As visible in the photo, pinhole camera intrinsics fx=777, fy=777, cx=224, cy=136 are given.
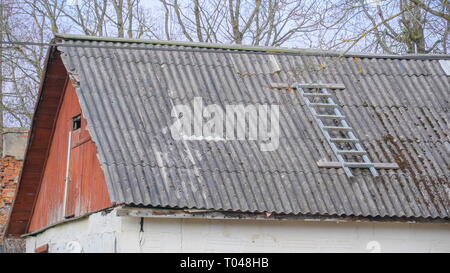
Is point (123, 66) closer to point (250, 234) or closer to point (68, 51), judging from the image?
point (68, 51)

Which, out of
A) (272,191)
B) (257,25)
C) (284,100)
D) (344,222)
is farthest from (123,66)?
(257,25)

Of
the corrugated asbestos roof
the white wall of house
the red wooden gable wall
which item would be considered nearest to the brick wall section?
the red wooden gable wall

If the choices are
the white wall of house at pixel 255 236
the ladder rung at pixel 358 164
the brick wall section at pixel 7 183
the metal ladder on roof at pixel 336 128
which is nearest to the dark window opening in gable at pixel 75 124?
the white wall of house at pixel 255 236

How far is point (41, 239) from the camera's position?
617 inches

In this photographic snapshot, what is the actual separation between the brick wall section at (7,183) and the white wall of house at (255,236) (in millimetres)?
7692

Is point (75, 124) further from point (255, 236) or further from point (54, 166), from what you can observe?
point (255, 236)

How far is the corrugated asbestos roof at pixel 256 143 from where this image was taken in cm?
1109

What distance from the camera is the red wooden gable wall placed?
12383mm

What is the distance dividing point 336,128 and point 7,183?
10.3m

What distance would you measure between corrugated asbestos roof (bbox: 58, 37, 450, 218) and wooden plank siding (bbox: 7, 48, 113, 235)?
90 cm

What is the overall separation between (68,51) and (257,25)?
47.2 ft

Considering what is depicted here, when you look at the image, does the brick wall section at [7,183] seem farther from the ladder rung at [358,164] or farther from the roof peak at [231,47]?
the ladder rung at [358,164]

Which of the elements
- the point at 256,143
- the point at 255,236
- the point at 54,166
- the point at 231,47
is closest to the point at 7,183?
the point at 54,166
